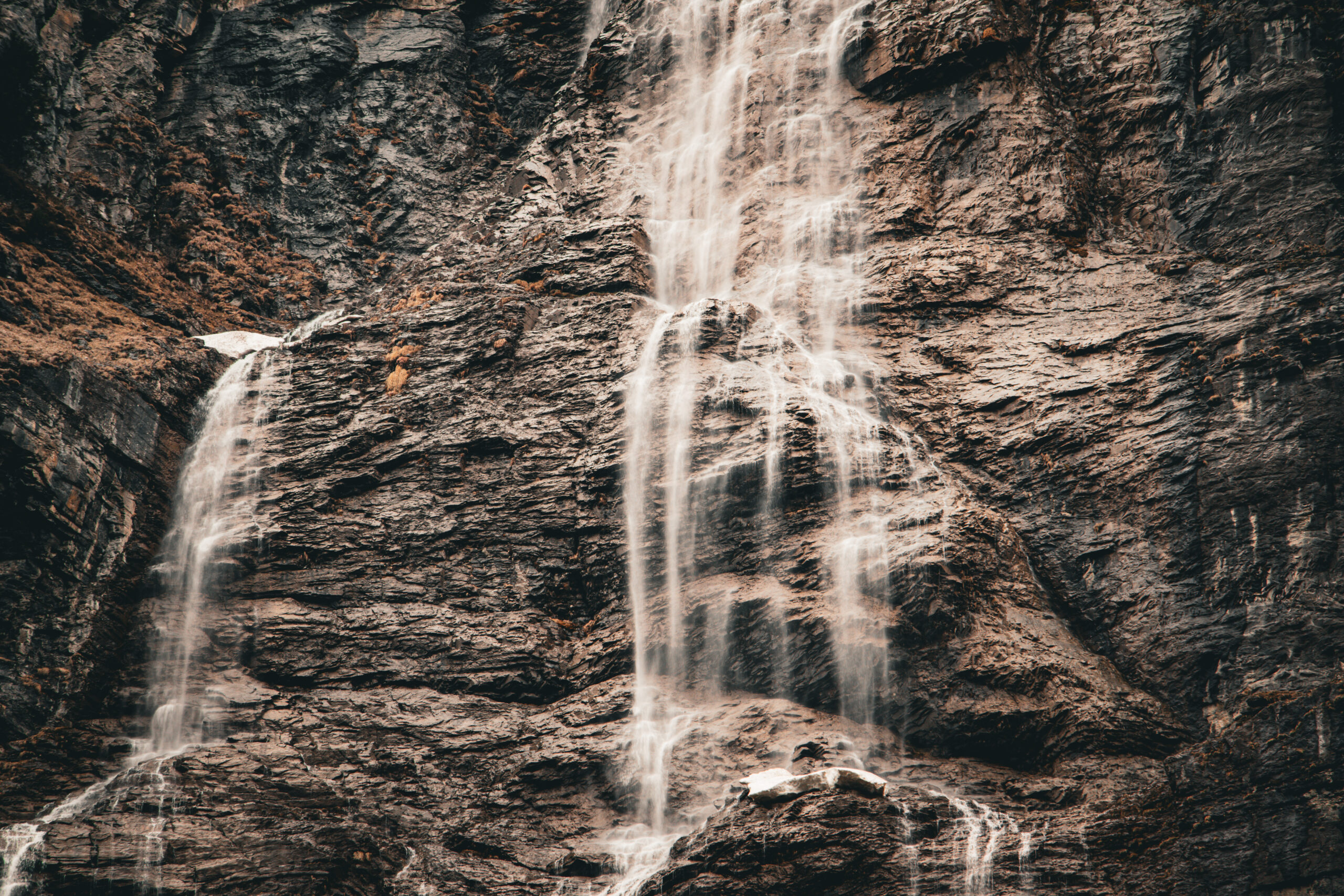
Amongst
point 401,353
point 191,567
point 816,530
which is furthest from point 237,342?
point 816,530

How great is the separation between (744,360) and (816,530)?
145 inches

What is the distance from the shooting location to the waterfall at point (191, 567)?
14.1 metres

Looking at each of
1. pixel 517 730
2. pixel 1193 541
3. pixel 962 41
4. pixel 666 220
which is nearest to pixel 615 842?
pixel 517 730

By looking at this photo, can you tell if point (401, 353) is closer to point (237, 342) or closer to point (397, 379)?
point (397, 379)

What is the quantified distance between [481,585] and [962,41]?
48.6ft

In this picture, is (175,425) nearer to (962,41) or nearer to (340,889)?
(340,889)

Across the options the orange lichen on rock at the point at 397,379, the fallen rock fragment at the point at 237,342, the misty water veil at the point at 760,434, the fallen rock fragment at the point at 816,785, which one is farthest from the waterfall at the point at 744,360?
the fallen rock fragment at the point at 237,342

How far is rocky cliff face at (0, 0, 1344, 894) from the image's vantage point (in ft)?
44.9

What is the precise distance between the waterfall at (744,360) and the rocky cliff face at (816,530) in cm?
25

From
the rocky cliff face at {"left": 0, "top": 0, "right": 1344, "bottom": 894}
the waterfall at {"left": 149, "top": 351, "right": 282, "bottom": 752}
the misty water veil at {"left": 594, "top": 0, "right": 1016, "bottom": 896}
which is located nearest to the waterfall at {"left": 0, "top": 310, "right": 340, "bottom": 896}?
the waterfall at {"left": 149, "top": 351, "right": 282, "bottom": 752}

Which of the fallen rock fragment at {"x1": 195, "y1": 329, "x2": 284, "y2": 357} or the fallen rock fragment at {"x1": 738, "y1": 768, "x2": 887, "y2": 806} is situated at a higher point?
the fallen rock fragment at {"x1": 195, "y1": 329, "x2": 284, "y2": 357}

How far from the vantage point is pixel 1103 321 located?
58.5ft

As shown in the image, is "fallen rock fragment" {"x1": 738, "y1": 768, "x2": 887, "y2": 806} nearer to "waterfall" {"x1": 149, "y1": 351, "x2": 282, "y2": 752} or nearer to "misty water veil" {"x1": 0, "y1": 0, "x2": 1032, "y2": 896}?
"misty water veil" {"x1": 0, "y1": 0, "x2": 1032, "y2": 896}

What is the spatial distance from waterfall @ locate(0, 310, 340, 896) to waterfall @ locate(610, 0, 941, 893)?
22.7 ft
